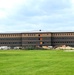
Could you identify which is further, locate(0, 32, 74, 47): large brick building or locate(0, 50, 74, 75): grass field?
locate(0, 32, 74, 47): large brick building

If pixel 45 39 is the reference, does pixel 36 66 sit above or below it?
below

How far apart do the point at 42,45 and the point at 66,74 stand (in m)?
115

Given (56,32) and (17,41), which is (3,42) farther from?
(56,32)

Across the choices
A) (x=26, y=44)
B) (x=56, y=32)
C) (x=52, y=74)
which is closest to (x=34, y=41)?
(x=26, y=44)

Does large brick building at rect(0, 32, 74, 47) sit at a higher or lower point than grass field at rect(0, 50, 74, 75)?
higher

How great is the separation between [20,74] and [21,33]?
118927 millimetres

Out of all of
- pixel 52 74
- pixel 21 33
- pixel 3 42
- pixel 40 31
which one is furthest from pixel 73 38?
pixel 52 74

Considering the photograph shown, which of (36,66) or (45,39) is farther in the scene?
(45,39)

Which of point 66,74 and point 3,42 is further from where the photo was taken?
point 3,42

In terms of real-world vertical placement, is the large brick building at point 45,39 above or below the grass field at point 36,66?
above

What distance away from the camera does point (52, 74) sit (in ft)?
56.5

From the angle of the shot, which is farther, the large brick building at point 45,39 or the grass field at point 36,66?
the large brick building at point 45,39

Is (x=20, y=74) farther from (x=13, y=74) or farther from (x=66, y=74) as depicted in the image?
(x=66, y=74)

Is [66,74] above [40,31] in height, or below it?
below
